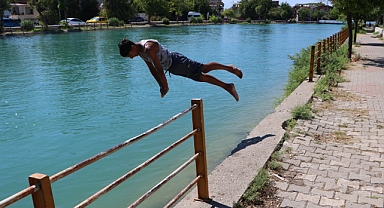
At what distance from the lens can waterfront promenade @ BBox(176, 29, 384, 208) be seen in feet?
12.9

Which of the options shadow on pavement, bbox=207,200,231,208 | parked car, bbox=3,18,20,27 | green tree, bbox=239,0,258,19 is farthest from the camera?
→ green tree, bbox=239,0,258,19

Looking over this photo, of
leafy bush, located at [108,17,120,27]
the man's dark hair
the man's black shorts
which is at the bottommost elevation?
the man's black shorts

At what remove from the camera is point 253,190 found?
13.2 ft

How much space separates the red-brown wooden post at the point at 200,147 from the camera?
3408 millimetres

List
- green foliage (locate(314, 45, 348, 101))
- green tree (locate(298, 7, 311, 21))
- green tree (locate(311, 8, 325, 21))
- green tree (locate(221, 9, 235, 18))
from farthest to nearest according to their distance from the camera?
green tree (locate(221, 9, 235, 18)) < green tree (locate(298, 7, 311, 21)) < green tree (locate(311, 8, 325, 21)) < green foliage (locate(314, 45, 348, 101))

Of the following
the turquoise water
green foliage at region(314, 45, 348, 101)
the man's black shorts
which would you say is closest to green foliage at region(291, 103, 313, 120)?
the turquoise water

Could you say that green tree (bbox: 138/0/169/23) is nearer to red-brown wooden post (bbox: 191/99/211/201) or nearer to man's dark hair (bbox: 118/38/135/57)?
man's dark hair (bbox: 118/38/135/57)

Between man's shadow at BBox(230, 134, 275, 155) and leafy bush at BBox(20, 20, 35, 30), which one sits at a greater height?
leafy bush at BBox(20, 20, 35, 30)

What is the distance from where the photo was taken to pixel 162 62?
5.41 meters

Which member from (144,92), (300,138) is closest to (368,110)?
(300,138)

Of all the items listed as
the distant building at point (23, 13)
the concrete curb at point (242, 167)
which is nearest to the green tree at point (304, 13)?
the distant building at point (23, 13)

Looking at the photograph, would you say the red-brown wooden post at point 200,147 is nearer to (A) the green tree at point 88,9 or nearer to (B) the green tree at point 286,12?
(A) the green tree at point 88,9

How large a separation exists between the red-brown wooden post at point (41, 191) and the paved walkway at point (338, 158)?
2551 millimetres

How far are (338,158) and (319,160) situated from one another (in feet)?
0.91
